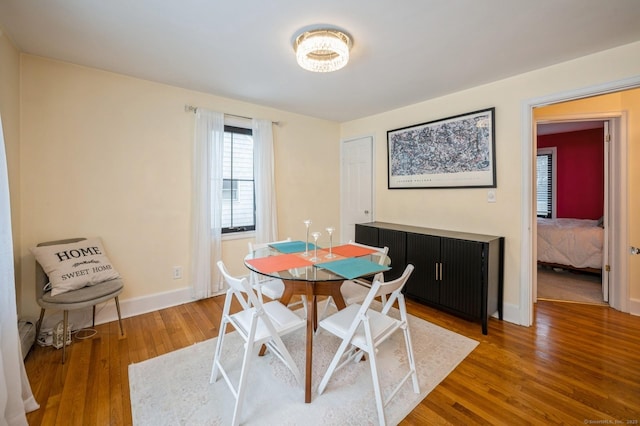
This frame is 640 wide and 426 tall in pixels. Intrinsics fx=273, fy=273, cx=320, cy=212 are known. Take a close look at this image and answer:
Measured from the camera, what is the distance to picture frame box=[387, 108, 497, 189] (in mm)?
2852

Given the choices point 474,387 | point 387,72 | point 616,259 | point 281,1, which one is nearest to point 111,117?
point 281,1

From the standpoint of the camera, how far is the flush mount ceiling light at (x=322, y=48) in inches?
74.6

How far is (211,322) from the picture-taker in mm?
2686

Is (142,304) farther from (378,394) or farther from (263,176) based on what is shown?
(378,394)

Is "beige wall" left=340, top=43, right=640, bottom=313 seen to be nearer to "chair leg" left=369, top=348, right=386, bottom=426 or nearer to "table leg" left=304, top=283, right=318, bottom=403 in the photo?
"chair leg" left=369, top=348, right=386, bottom=426

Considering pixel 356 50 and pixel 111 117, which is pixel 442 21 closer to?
pixel 356 50

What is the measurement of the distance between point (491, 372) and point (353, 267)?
48.2 inches

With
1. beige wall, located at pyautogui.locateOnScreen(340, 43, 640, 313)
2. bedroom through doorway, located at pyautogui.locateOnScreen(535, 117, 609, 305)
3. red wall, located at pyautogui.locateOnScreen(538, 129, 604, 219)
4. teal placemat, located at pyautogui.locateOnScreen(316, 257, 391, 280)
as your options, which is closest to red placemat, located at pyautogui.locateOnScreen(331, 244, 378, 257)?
teal placemat, located at pyautogui.locateOnScreen(316, 257, 391, 280)

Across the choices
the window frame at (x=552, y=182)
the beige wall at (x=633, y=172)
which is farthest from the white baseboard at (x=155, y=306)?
the window frame at (x=552, y=182)

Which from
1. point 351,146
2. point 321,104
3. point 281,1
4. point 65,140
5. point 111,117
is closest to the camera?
point 281,1

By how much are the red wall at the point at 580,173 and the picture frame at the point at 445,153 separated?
381 cm

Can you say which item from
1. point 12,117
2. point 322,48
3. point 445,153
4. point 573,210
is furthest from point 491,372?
point 573,210

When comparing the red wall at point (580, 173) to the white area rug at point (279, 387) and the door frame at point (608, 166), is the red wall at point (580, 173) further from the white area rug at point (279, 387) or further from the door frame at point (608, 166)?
the white area rug at point (279, 387)

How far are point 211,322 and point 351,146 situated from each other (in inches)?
124
